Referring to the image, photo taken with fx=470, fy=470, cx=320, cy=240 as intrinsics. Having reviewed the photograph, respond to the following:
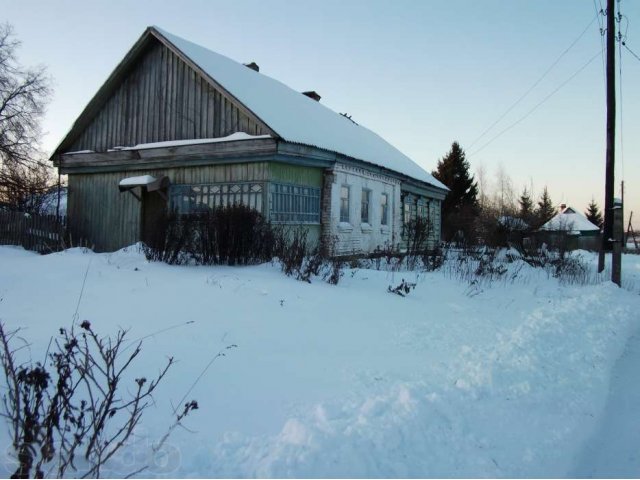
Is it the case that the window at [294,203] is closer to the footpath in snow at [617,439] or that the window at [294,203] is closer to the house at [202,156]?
the house at [202,156]

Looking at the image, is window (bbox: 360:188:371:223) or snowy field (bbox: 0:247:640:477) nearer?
snowy field (bbox: 0:247:640:477)

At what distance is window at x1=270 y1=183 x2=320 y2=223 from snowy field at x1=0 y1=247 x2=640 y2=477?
458 centimetres

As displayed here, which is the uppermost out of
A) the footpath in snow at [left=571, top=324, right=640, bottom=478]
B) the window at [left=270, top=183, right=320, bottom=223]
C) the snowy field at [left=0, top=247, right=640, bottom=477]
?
the window at [left=270, top=183, right=320, bottom=223]

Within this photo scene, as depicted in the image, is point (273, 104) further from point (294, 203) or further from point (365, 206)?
point (365, 206)

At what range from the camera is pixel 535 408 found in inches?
153

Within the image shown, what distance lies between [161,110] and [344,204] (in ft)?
20.7

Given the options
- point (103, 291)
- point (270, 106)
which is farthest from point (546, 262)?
point (103, 291)

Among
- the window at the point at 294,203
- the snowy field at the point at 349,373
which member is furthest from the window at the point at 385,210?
the snowy field at the point at 349,373

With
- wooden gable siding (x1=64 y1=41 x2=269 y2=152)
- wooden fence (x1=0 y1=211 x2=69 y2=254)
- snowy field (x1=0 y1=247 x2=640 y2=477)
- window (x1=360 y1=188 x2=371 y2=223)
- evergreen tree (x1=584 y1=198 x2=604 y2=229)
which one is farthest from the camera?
evergreen tree (x1=584 y1=198 x2=604 y2=229)

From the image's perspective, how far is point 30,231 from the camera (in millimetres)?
13531

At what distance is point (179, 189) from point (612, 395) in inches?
471

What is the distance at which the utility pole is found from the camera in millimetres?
12891

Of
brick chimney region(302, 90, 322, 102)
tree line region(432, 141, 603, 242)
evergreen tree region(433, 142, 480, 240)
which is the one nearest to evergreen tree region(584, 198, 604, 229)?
tree line region(432, 141, 603, 242)

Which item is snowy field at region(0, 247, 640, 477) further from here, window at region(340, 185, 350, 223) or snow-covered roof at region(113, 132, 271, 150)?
window at region(340, 185, 350, 223)
